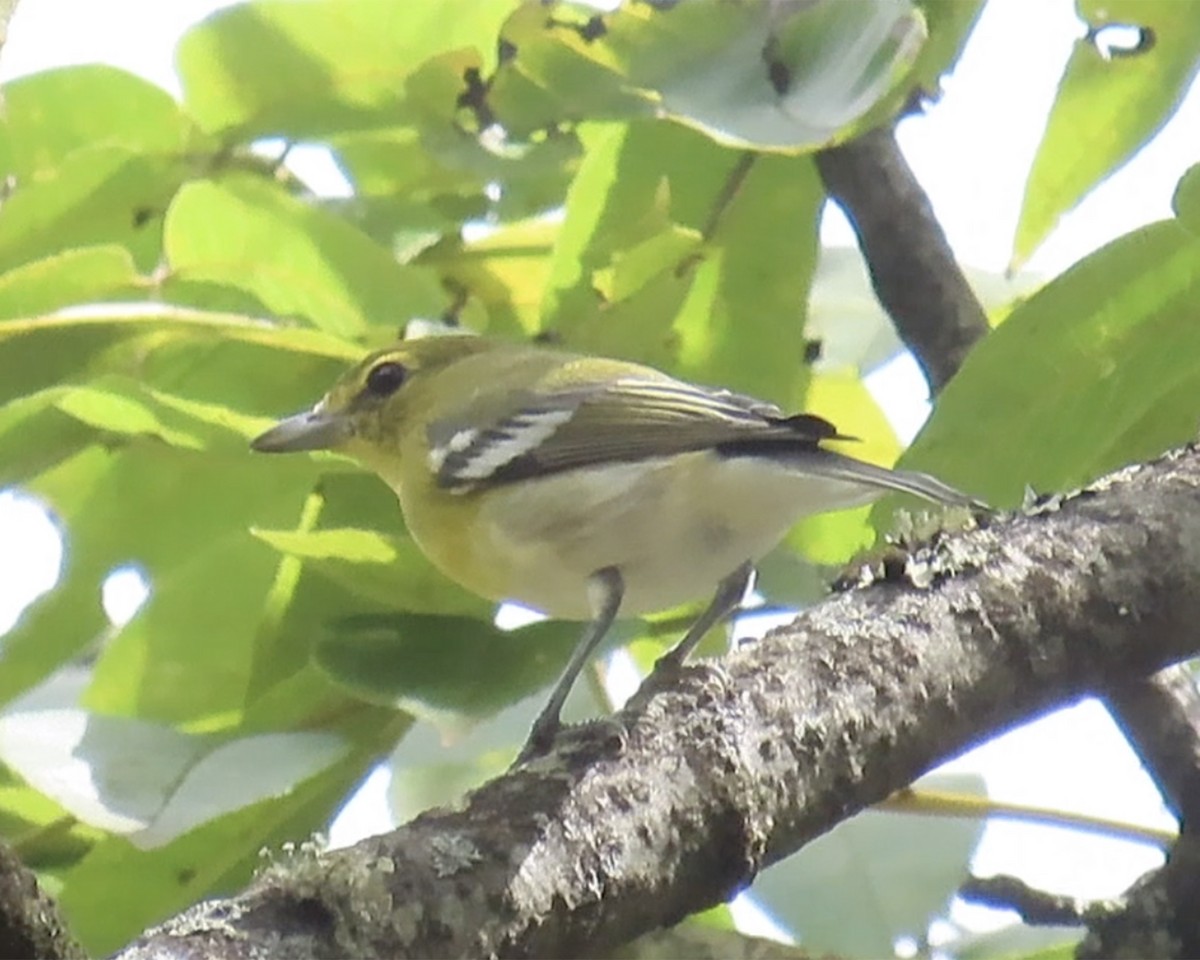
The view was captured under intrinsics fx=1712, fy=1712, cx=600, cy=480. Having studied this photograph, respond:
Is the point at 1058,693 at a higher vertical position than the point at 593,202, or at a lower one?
lower

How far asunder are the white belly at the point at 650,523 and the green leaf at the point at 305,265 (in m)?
0.20

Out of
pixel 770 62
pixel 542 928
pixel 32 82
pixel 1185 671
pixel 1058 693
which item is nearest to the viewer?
pixel 542 928

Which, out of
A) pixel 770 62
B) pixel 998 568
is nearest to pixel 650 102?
pixel 770 62

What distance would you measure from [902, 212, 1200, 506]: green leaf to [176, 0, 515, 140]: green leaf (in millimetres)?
460

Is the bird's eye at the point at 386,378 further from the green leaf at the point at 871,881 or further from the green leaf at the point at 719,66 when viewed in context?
the green leaf at the point at 871,881

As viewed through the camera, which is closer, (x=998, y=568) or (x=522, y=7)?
(x=998, y=568)

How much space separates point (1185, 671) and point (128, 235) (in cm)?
84

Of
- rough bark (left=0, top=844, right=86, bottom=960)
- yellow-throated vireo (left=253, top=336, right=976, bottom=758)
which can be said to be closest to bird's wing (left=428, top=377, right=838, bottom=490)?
yellow-throated vireo (left=253, top=336, right=976, bottom=758)

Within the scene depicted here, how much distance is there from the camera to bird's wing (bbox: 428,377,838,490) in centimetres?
126

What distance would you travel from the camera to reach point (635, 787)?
782 millimetres

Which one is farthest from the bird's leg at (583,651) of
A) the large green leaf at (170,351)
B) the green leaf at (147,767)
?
the large green leaf at (170,351)

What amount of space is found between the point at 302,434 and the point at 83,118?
31cm

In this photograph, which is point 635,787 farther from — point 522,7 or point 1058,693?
point 522,7

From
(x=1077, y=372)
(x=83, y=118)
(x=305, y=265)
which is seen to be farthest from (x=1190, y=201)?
(x=83, y=118)
